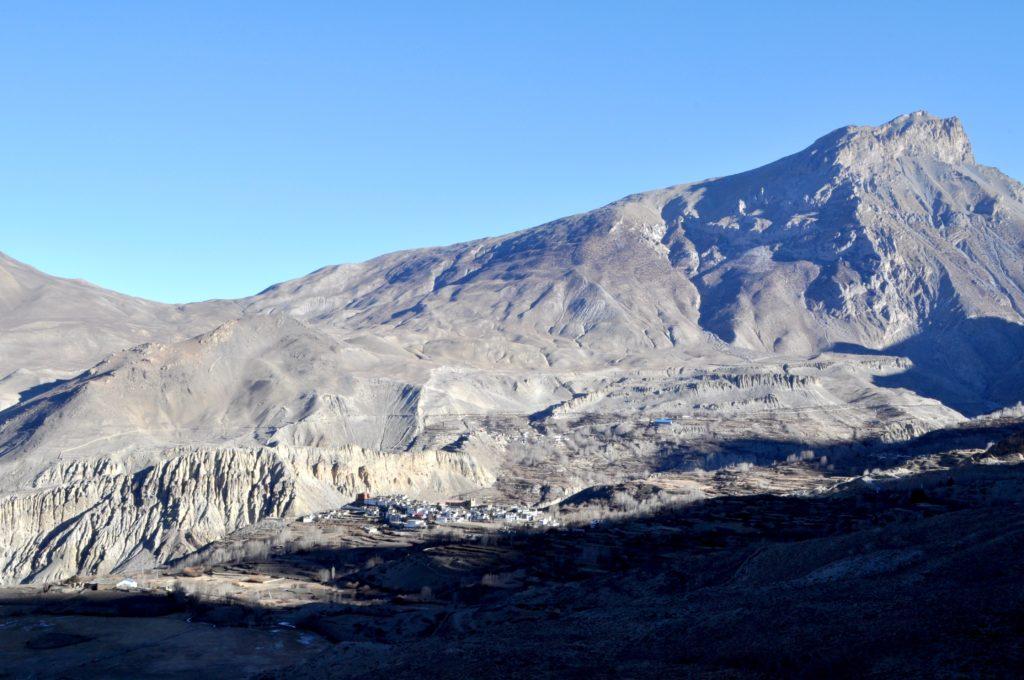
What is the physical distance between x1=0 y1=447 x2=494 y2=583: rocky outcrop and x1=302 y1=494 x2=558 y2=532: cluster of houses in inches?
158

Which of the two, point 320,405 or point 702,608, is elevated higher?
point 320,405

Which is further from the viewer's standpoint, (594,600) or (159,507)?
(159,507)

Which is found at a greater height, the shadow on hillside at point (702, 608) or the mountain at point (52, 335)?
the mountain at point (52, 335)

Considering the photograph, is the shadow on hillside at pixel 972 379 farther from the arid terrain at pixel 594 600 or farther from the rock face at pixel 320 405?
the arid terrain at pixel 594 600

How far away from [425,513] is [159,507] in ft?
59.5

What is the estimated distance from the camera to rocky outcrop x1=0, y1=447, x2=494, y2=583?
62.3 metres

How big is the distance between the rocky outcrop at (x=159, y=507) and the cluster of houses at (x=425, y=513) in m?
4.01

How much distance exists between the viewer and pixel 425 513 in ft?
202

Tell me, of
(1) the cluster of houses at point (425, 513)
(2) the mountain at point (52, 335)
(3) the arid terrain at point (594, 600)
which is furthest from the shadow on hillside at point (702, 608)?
(2) the mountain at point (52, 335)

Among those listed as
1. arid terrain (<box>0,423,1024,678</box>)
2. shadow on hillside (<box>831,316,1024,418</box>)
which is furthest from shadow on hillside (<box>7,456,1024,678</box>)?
shadow on hillside (<box>831,316,1024,418</box>)

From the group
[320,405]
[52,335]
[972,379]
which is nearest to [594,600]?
[320,405]

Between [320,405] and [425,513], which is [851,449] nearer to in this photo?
[425,513]

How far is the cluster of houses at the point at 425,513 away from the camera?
189ft

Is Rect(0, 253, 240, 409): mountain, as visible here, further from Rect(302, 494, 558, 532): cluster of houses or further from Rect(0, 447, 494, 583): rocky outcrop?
Rect(302, 494, 558, 532): cluster of houses
